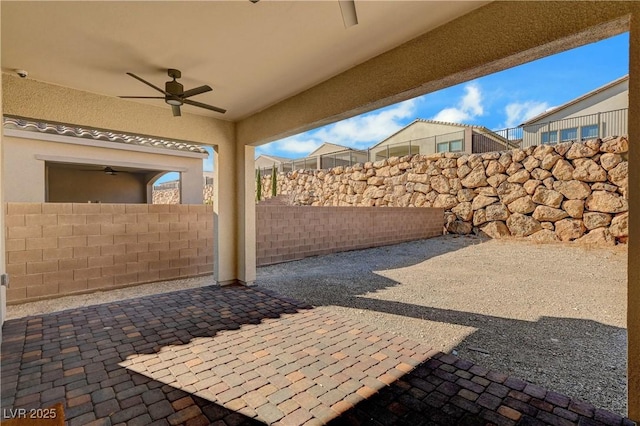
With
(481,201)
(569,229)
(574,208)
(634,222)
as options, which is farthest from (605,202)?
(634,222)

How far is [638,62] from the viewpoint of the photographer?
190 centimetres

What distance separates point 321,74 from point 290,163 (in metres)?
17.4

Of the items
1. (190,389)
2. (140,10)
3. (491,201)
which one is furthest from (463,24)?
(491,201)

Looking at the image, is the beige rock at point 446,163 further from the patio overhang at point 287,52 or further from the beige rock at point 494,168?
the patio overhang at point 287,52

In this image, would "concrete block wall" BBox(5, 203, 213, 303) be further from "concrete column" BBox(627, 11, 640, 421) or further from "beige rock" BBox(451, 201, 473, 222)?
"beige rock" BBox(451, 201, 473, 222)

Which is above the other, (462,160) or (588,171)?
(462,160)

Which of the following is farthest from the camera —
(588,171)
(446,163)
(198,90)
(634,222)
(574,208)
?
(446,163)

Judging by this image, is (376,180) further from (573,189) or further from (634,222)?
(634,222)

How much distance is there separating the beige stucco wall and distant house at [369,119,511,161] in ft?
36.7

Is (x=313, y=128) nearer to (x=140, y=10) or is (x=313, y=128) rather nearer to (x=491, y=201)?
(x=140, y=10)

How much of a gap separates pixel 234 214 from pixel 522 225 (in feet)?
34.4

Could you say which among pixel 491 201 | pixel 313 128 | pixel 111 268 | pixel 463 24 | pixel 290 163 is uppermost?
pixel 290 163

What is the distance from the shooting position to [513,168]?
1166 cm

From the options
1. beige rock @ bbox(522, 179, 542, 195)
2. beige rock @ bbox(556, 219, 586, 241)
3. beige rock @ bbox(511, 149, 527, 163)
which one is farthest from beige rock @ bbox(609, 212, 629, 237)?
beige rock @ bbox(511, 149, 527, 163)
